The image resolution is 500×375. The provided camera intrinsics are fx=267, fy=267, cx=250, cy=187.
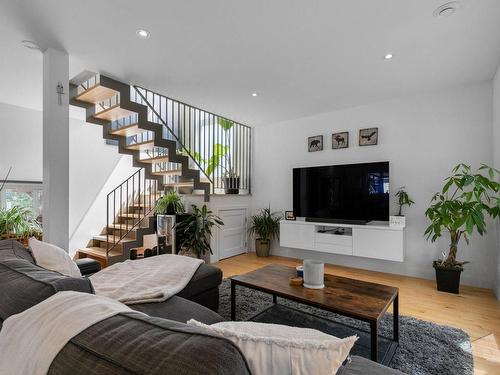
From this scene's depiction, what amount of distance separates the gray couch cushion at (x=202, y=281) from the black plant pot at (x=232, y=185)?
8.27 feet

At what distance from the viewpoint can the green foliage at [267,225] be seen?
4.65 m

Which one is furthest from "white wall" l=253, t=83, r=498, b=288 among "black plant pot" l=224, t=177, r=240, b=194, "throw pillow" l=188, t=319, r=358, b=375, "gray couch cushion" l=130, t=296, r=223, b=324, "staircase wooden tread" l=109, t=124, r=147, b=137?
"throw pillow" l=188, t=319, r=358, b=375

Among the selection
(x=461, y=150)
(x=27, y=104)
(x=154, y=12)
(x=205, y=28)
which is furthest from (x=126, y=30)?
(x=461, y=150)

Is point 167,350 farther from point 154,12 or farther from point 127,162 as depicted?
point 127,162

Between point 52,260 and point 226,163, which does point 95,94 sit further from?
point 226,163

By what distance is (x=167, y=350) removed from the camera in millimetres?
489

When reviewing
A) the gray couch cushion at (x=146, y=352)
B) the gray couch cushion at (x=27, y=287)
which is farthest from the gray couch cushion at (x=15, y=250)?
the gray couch cushion at (x=146, y=352)

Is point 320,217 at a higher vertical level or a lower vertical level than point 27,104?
lower

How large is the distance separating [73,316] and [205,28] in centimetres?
220

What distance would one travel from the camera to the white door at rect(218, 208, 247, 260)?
4519 mm

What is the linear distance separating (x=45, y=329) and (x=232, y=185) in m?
4.21

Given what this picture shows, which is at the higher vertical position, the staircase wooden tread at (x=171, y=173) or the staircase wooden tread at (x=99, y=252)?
the staircase wooden tread at (x=171, y=173)

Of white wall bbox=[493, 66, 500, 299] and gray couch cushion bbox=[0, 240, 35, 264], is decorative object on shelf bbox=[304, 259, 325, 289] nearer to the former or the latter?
gray couch cushion bbox=[0, 240, 35, 264]

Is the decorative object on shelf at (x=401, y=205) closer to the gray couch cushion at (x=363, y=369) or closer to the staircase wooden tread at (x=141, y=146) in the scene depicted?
the gray couch cushion at (x=363, y=369)
